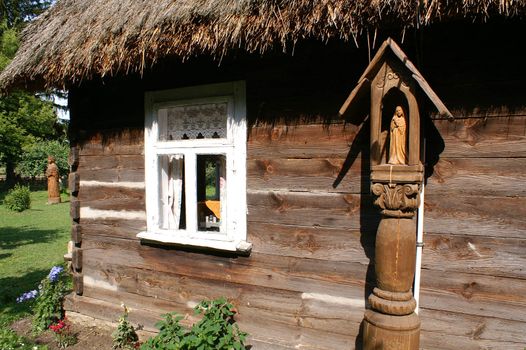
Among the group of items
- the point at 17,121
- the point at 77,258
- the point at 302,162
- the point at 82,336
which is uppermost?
the point at 17,121

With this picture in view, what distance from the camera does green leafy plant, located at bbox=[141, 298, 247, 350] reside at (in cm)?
287

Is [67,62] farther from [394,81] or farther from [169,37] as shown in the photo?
[394,81]

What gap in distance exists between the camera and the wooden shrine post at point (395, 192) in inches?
82.7

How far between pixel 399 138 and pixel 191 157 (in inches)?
76.1

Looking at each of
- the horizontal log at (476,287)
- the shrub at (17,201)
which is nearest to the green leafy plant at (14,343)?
the horizontal log at (476,287)

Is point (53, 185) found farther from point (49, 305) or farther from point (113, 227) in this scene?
point (113, 227)

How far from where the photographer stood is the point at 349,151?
2762 millimetres

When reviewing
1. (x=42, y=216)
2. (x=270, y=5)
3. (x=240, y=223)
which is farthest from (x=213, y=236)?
(x=42, y=216)

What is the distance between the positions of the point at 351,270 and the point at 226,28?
2034 millimetres

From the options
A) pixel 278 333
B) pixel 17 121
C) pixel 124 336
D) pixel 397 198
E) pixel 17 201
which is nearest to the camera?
pixel 397 198

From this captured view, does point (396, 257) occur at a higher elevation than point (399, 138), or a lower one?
lower

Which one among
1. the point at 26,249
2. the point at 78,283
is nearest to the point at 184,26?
the point at 78,283

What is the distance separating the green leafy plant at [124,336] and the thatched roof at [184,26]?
243 cm

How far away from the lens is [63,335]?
377 cm
